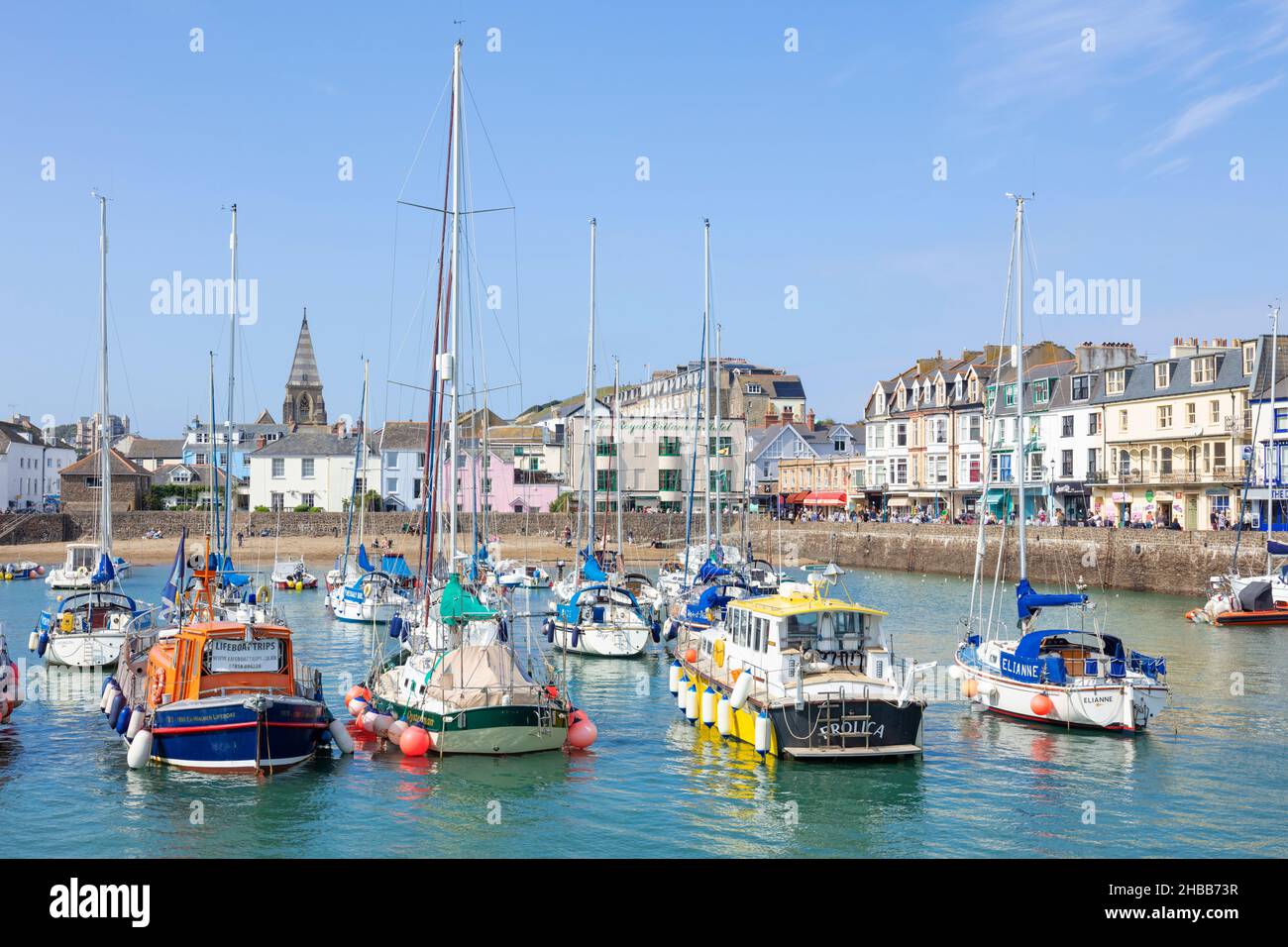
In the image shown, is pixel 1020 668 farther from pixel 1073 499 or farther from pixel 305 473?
pixel 305 473

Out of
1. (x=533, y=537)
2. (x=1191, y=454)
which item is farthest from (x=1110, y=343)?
(x=533, y=537)

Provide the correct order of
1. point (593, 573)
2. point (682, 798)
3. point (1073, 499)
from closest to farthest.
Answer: point (682, 798)
point (593, 573)
point (1073, 499)

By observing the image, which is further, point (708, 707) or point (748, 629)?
point (708, 707)

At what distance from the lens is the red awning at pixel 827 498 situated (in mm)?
105438

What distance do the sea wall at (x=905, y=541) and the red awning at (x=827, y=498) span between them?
23.7 ft

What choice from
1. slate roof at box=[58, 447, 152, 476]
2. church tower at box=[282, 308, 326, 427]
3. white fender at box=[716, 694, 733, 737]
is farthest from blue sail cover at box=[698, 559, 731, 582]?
church tower at box=[282, 308, 326, 427]

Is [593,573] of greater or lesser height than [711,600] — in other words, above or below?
above

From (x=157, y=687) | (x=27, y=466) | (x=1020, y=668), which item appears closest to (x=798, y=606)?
(x=1020, y=668)

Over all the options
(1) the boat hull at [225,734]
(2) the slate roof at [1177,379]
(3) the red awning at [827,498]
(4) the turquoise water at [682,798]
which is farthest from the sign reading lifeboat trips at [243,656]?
(3) the red awning at [827,498]

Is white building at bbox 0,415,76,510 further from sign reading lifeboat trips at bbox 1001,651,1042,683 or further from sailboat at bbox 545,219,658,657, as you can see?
sign reading lifeboat trips at bbox 1001,651,1042,683

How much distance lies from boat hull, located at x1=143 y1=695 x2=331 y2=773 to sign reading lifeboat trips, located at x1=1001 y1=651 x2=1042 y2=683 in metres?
16.6

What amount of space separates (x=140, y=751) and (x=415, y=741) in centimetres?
520

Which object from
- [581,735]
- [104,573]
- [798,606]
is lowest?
[581,735]

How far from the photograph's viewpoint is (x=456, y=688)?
83.6ft
